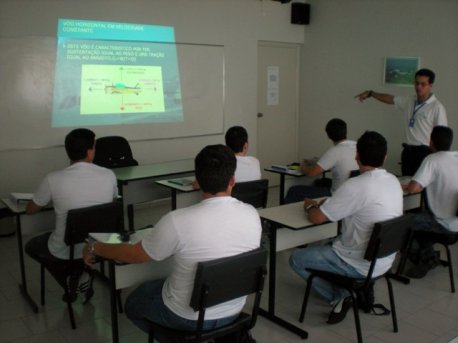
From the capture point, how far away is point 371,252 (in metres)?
2.70

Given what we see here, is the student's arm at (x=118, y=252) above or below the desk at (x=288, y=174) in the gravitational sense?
above

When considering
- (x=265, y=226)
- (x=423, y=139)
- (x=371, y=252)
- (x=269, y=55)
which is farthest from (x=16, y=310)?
(x=269, y=55)

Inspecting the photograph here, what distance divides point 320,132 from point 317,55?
3.80 ft

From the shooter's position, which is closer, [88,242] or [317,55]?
[88,242]

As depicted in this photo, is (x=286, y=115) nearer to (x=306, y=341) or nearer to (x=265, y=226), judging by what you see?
(x=265, y=226)

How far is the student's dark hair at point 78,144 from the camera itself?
3.06 metres

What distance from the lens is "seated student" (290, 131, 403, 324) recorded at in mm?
2730

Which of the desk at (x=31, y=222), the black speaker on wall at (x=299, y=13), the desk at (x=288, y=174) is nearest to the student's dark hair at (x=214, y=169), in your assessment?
the desk at (x=31, y=222)

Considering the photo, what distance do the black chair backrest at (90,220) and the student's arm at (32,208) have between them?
A: 1.03 ft

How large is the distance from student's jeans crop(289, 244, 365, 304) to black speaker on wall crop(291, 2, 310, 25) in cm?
497

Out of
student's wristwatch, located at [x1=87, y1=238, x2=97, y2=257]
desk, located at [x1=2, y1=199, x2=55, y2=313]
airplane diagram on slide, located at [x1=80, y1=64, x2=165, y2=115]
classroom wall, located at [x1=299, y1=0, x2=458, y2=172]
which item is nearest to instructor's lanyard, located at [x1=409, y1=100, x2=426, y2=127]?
classroom wall, located at [x1=299, y1=0, x2=458, y2=172]

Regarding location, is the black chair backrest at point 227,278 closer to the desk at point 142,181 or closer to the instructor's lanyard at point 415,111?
the desk at point 142,181

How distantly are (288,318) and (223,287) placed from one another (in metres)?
1.40

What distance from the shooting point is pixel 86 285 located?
11.0 feet
